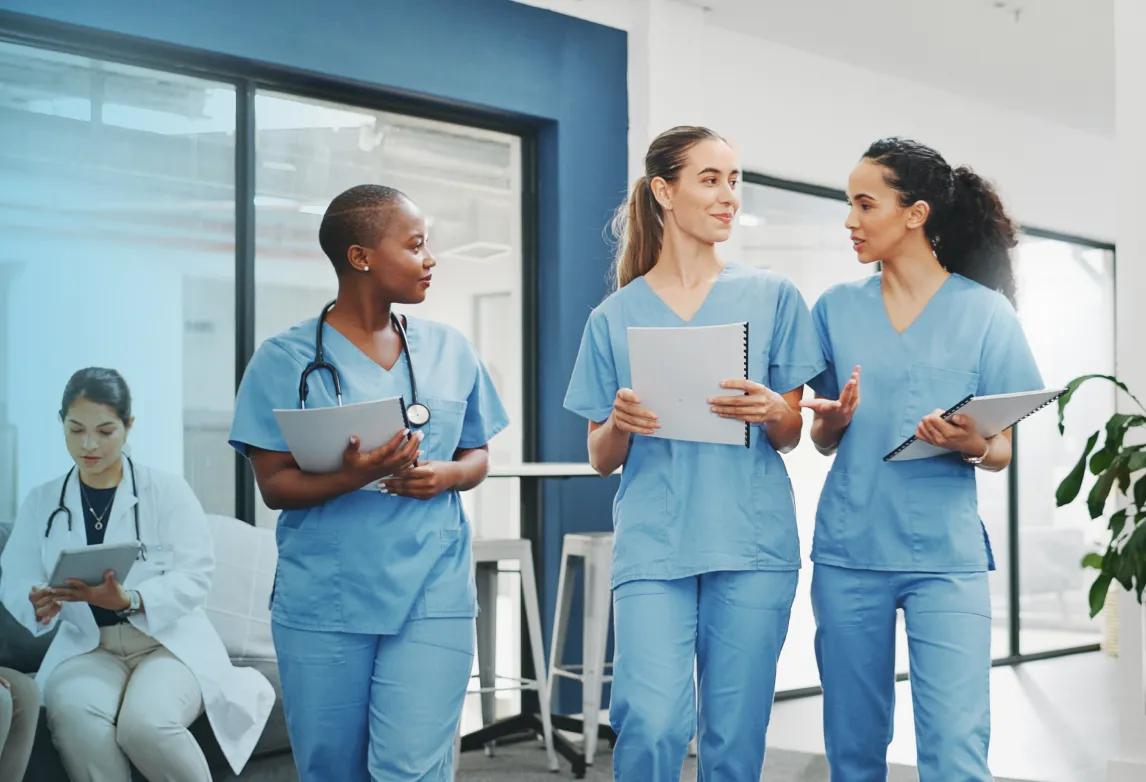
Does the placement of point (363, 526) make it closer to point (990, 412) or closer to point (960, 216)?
point (990, 412)

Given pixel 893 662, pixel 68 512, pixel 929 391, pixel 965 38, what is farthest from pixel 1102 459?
pixel 965 38

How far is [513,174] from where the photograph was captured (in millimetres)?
4617

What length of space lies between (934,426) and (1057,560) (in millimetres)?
4884

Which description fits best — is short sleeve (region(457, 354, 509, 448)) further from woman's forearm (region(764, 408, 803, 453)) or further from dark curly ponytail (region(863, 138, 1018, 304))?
dark curly ponytail (region(863, 138, 1018, 304))

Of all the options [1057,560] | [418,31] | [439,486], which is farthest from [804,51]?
[439,486]

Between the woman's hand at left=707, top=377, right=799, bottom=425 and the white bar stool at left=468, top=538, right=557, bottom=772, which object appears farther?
the white bar stool at left=468, top=538, right=557, bottom=772

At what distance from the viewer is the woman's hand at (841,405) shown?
224 cm

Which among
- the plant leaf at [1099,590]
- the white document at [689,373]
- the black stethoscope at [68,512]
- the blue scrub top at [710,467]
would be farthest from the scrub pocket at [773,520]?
the black stethoscope at [68,512]

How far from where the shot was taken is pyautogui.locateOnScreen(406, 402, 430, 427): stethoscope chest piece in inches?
81.2

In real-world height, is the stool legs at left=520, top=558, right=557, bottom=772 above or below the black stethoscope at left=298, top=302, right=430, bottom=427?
below

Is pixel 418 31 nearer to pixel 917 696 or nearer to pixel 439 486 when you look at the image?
pixel 439 486

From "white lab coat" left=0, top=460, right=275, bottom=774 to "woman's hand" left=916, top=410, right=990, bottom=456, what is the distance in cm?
181

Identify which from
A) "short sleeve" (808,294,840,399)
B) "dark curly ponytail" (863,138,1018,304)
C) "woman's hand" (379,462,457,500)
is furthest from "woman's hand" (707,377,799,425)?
"dark curly ponytail" (863,138,1018,304)

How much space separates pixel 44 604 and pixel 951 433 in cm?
212
